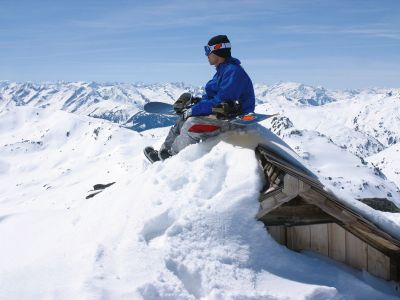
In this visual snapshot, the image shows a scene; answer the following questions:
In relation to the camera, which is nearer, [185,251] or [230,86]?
[185,251]

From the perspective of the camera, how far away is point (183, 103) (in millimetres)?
11148

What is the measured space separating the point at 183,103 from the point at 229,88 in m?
1.89

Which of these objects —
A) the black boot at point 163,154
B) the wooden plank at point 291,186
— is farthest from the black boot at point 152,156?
the wooden plank at point 291,186

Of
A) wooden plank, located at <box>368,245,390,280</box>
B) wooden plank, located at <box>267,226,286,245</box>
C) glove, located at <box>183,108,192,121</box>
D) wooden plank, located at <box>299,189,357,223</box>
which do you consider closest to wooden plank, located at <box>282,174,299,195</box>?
wooden plank, located at <box>299,189,357,223</box>

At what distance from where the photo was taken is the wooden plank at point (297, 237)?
8.09m

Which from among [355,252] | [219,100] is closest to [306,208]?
[355,252]

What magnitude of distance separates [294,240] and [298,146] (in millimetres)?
158776

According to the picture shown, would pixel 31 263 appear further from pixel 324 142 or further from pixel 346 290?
pixel 324 142

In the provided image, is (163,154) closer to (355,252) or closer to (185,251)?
(185,251)

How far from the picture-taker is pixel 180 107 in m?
11.2

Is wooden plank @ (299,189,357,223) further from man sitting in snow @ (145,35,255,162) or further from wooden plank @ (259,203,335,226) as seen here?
man sitting in snow @ (145,35,255,162)

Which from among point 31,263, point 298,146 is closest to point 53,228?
point 31,263

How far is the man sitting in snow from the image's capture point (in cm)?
962

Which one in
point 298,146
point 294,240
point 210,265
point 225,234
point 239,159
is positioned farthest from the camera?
point 298,146
